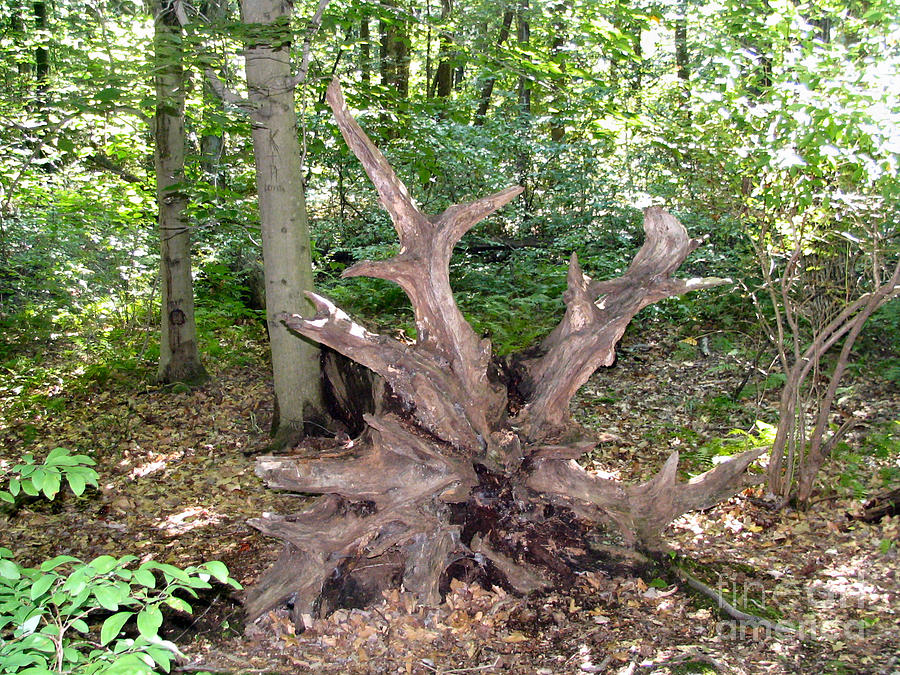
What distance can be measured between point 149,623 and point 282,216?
462cm

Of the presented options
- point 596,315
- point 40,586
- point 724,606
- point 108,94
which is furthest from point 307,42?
point 724,606

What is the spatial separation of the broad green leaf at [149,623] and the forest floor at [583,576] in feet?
7.59

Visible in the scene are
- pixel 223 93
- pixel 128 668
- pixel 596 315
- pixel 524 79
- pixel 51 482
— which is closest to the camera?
pixel 128 668

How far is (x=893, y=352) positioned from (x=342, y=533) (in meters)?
5.96

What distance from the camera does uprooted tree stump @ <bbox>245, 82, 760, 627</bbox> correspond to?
162 inches

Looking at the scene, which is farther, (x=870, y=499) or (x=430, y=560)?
(x=870, y=499)

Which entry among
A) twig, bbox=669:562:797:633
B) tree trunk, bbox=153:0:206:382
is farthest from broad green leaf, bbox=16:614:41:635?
tree trunk, bbox=153:0:206:382

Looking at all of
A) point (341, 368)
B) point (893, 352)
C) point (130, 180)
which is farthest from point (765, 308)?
point (130, 180)

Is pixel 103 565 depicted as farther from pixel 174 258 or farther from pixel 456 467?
pixel 174 258

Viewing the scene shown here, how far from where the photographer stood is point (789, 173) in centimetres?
461

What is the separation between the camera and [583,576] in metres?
4.29

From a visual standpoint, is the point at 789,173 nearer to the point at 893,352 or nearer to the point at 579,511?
the point at 579,511

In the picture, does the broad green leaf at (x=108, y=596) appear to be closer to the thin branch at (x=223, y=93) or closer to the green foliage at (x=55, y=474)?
the green foliage at (x=55, y=474)

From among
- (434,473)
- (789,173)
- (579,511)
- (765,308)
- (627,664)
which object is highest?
(789,173)
